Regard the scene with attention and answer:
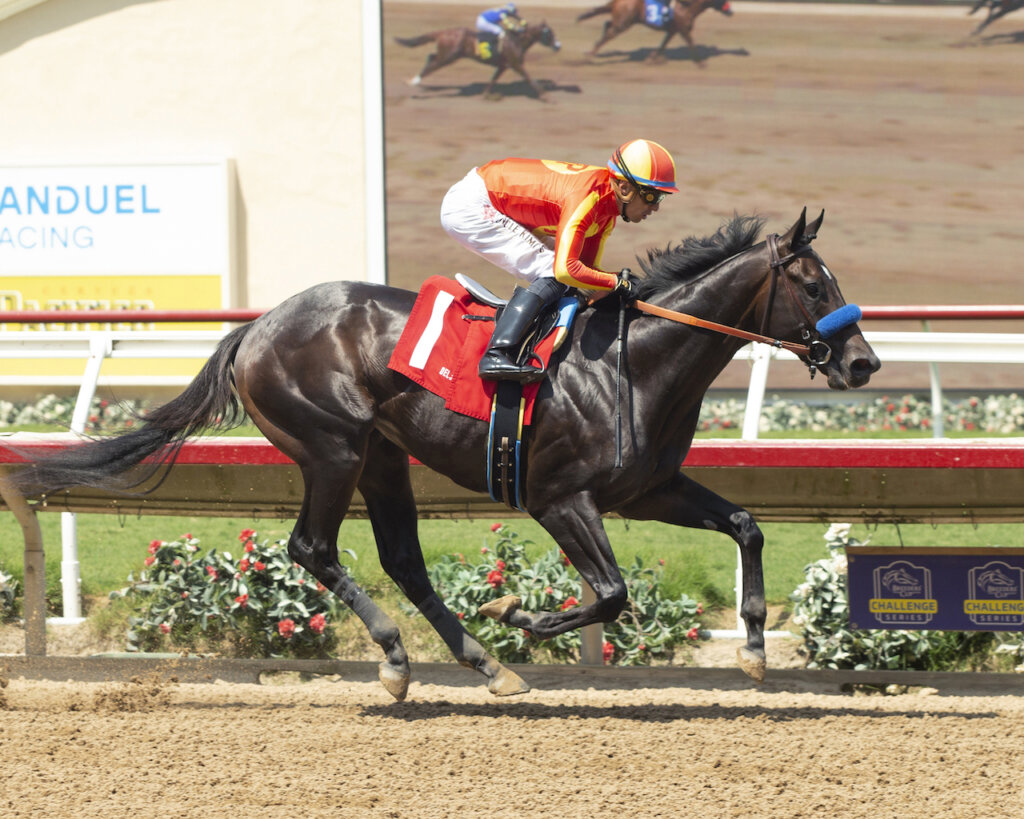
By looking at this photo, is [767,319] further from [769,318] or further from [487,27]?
[487,27]

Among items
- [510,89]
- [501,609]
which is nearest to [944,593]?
[501,609]

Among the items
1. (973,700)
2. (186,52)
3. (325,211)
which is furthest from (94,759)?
(186,52)

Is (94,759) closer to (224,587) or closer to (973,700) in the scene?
(224,587)

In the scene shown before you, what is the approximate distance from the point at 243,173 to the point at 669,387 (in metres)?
8.44

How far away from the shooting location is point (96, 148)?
11.3 m

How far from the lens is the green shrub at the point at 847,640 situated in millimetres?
4746

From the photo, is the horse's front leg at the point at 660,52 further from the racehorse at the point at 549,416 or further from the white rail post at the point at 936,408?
the racehorse at the point at 549,416

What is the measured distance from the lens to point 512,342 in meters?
3.59

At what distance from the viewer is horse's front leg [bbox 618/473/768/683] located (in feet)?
12.2

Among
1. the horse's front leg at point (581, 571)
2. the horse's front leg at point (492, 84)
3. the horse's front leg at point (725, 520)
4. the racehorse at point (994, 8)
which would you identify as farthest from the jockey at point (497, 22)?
the horse's front leg at point (581, 571)

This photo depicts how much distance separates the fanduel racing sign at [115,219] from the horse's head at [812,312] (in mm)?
8097

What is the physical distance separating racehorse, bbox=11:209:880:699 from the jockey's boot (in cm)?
12

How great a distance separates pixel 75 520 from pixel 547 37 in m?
7.99

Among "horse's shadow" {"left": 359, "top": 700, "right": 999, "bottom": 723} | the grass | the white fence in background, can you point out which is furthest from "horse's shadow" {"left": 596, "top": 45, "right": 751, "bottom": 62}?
"horse's shadow" {"left": 359, "top": 700, "right": 999, "bottom": 723}
